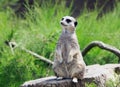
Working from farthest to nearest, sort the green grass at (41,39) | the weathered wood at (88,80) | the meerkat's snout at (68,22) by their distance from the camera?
the green grass at (41,39) < the weathered wood at (88,80) < the meerkat's snout at (68,22)

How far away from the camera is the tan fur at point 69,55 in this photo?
13.8 ft

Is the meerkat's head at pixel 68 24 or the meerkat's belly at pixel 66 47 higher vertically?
the meerkat's head at pixel 68 24

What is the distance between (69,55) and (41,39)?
2222 millimetres

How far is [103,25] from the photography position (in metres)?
7.30

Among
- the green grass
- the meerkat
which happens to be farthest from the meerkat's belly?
the green grass

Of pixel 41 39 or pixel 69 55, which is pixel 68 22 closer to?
pixel 69 55

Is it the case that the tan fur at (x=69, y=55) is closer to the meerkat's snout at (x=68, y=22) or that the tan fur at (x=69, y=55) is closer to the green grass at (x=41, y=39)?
the meerkat's snout at (x=68, y=22)

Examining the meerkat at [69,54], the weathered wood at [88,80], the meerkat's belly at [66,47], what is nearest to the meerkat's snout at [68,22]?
the meerkat at [69,54]

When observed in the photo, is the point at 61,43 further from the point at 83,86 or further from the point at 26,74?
the point at 26,74

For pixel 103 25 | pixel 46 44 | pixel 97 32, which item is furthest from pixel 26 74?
pixel 103 25

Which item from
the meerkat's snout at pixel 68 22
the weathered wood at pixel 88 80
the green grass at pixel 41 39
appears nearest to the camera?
the meerkat's snout at pixel 68 22

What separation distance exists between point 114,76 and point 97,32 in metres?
2.32

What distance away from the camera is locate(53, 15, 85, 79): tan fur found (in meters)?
4.21

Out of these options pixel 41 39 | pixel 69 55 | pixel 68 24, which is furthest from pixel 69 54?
pixel 41 39
